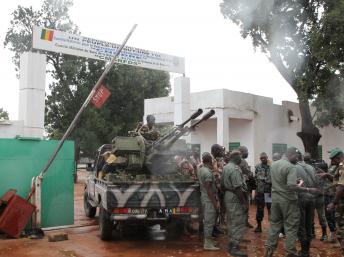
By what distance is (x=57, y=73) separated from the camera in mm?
22922

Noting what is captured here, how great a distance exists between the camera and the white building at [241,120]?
14586 millimetres

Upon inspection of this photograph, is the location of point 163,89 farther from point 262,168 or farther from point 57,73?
point 262,168

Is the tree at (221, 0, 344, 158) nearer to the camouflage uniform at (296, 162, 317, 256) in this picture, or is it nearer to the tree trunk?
the tree trunk

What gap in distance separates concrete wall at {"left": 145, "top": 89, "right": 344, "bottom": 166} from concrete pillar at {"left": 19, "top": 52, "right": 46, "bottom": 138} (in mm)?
6756

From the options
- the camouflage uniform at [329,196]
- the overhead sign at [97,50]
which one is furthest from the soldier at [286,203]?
the overhead sign at [97,50]

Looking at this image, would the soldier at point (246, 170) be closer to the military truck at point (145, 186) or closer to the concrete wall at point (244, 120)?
the military truck at point (145, 186)

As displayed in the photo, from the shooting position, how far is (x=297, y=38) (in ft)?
42.0

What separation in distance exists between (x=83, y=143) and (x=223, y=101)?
34.3 feet

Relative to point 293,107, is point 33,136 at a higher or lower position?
lower

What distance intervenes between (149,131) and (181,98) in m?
4.20

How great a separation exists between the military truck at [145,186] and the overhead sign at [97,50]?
324 centimetres

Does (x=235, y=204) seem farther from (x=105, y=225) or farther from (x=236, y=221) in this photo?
(x=105, y=225)

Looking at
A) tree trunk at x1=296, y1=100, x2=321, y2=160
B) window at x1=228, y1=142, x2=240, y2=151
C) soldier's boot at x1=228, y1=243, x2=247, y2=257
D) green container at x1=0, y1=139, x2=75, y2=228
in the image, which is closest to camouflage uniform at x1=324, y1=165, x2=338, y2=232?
soldier's boot at x1=228, y1=243, x2=247, y2=257

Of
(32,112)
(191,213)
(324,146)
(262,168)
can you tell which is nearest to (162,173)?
(191,213)
